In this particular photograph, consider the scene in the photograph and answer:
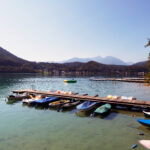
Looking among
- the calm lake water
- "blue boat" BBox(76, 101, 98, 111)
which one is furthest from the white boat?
"blue boat" BBox(76, 101, 98, 111)

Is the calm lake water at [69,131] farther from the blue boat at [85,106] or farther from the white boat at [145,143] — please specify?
the blue boat at [85,106]

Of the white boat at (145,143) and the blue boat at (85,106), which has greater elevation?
the blue boat at (85,106)

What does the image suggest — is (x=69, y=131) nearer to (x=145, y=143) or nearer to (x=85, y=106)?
(x=85, y=106)

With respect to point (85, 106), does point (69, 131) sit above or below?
below

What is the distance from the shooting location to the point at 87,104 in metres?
23.2

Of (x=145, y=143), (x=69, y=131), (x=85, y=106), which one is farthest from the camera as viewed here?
(x=85, y=106)

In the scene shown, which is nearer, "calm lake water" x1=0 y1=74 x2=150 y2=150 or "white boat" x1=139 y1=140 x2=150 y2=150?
"white boat" x1=139 y1=140 x2=150 y2=150

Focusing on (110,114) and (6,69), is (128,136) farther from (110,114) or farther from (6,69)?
(6,69)

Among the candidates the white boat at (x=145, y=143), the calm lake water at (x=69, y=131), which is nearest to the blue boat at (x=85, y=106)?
the calm lake water at (x=69, y=131)

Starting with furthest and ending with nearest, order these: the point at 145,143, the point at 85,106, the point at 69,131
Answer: the point at 85,106, the point at 69,131, the point at 145,143

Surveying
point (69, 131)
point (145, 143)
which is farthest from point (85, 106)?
point (145, 143)

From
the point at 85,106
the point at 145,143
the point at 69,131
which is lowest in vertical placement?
the point at 69,131

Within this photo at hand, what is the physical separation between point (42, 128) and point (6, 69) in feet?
683

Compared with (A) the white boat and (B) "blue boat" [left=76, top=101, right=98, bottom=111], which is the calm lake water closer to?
(A) the white boat
